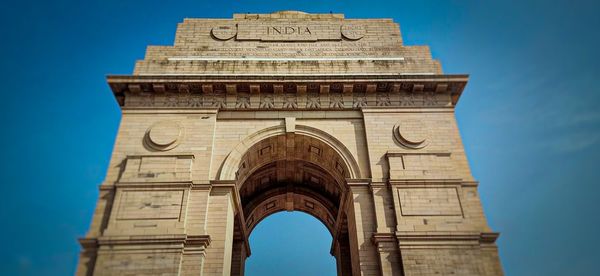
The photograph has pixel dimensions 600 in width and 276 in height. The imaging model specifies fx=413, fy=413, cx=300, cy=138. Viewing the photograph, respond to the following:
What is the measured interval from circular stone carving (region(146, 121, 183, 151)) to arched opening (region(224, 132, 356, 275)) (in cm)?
282

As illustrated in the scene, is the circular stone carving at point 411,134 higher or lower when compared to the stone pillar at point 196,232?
higher

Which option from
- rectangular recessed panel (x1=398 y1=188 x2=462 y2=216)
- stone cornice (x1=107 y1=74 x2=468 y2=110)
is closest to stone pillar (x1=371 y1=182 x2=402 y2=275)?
rectangular recessed panel (x1=398 y1=188 x2=462 y2=216)

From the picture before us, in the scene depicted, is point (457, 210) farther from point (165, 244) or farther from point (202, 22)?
point (202, 22)

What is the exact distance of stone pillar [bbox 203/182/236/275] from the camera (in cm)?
1448

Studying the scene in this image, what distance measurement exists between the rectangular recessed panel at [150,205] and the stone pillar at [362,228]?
6.56 meters

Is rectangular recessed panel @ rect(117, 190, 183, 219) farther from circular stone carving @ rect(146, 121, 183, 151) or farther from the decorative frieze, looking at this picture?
the decorative frieze

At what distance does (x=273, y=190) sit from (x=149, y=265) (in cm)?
1044

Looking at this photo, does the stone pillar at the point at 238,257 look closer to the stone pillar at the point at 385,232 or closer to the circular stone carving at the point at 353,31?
the stone pillar at the point at 385,232

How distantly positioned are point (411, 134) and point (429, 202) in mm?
3176

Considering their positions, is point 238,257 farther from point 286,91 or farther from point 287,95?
point 286,91

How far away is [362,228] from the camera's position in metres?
15.3

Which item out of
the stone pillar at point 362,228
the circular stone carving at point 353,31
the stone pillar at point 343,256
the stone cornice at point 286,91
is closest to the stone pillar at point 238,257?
the stone pillar at point 343,256

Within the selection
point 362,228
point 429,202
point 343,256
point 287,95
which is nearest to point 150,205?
point 287,95

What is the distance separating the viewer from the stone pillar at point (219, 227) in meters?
14.5
